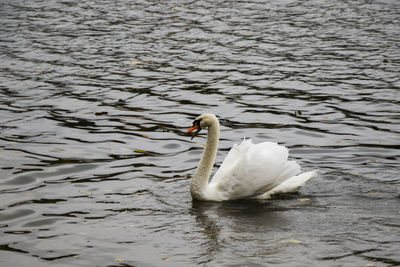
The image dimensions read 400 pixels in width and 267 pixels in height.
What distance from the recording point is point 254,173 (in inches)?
304

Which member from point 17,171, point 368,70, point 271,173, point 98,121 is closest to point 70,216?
point 17,171

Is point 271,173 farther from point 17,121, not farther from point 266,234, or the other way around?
point 17,121

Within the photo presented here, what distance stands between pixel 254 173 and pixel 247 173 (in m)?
0.08

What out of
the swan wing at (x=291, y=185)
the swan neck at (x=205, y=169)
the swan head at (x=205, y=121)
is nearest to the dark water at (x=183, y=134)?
the swan wing at (x=291, y=185)

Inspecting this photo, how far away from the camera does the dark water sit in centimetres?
662

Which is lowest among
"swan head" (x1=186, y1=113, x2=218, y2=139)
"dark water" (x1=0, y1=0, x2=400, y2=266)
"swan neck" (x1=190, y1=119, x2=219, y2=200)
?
"dark water" (x1=0, y1=0, x2=400, y2=266)

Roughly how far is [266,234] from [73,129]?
5028 millimetres

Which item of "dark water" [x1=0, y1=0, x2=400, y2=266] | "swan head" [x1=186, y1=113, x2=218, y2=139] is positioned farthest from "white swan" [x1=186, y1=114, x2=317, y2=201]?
"dark water" [x1=0, y1=0, x2=400, y2=266]

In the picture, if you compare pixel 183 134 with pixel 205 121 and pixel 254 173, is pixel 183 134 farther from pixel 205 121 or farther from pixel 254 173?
pixel 254 173

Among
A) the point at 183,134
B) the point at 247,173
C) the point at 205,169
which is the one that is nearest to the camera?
the point at 247,173

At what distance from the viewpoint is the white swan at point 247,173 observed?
7742mm

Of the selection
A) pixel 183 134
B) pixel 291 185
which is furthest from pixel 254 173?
pixel 183 134

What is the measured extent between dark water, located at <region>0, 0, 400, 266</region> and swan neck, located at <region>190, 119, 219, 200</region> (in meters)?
0.22

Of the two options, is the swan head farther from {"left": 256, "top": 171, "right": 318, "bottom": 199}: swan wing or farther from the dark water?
{"left": 256, "top": 171, "right": 318, "bottom": 199}: swan wing
